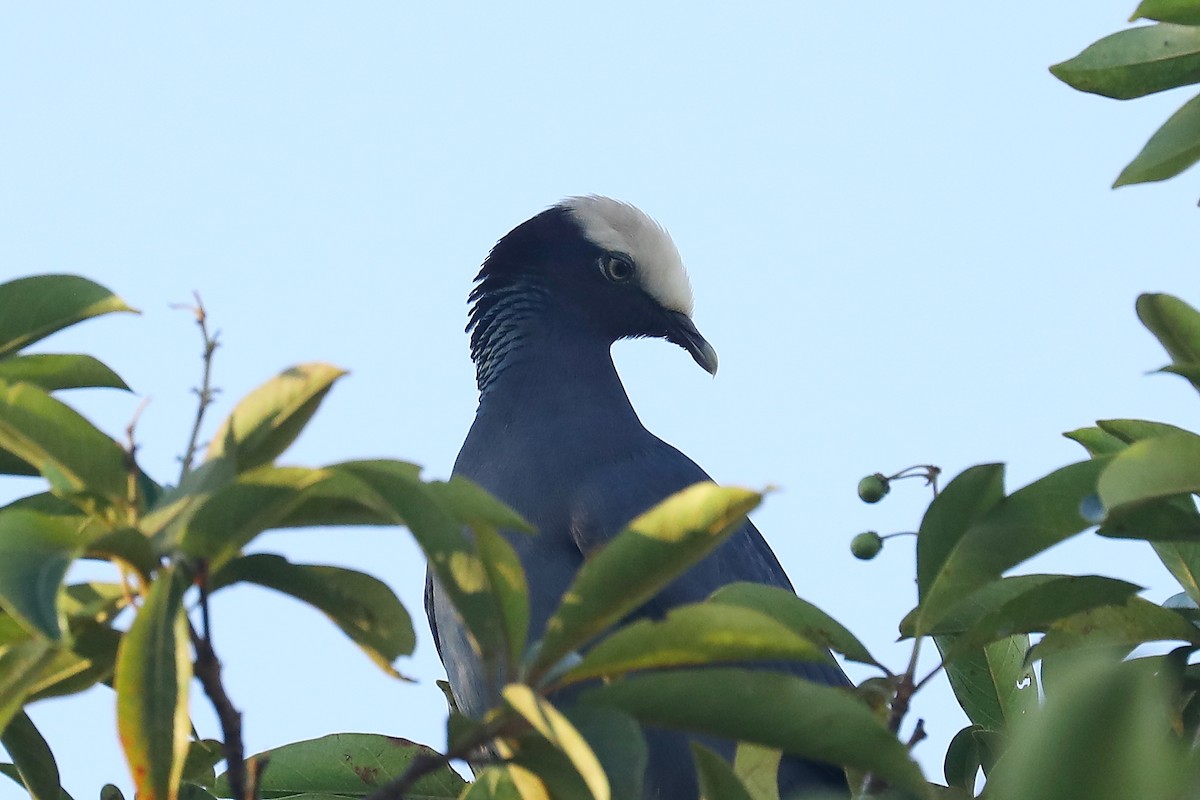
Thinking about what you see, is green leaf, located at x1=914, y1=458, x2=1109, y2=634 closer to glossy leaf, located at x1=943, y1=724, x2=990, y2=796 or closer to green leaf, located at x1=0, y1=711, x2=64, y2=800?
glossy leaf, located at x1=943, y1=724, x2=990, y2=796

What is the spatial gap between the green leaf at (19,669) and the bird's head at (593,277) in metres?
3.38

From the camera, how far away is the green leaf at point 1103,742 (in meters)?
1.05

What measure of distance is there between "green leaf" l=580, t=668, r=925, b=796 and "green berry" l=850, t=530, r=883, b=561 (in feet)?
4.84

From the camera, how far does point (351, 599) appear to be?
183cm

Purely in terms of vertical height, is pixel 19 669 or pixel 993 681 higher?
pixel 19 669

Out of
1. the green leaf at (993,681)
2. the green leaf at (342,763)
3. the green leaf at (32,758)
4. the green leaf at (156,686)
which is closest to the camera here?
the green leaf at (156,686)

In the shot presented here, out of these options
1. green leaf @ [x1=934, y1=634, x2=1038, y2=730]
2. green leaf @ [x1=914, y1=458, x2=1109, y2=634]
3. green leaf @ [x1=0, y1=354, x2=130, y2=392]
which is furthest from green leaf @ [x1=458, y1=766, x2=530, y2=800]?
green leaf @ [x1=934, y1=634, x2=1038, y2=730]

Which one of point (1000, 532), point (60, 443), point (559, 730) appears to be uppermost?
point (60, 443)

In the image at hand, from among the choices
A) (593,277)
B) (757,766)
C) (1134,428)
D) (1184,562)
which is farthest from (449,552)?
(593,277)

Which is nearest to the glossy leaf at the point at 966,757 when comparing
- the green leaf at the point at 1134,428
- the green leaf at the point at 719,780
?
the green leaf at the point at 1134,428

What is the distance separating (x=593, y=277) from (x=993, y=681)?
2501mm

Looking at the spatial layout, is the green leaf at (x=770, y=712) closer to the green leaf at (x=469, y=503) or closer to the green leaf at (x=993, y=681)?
the green leaf at (x=469, y=503)

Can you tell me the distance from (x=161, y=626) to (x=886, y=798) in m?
0.92

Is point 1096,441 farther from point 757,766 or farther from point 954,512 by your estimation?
point 757,766
